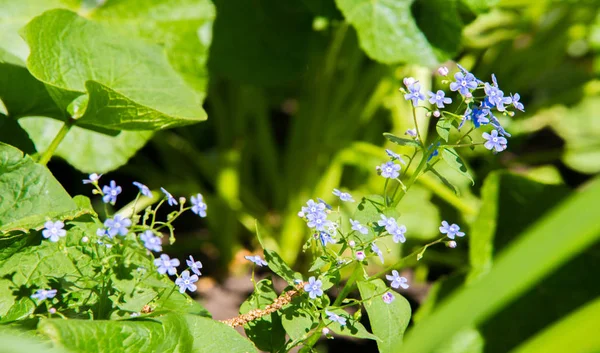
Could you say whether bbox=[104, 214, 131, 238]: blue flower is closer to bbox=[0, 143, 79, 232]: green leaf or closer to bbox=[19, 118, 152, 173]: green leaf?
bbox=[0, 143, 79, 232]: green leaf

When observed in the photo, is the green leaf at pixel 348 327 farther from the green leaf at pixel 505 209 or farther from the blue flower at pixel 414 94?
the green leaf at pixel 505 209

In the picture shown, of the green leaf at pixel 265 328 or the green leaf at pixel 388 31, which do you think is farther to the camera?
the green leaf at pixel 388 31

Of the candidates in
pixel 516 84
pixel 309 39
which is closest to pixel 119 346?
pixel 309 39

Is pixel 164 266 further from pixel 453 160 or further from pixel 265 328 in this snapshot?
pixel 453 160

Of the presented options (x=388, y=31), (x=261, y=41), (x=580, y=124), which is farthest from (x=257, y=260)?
(x=580, y=124)

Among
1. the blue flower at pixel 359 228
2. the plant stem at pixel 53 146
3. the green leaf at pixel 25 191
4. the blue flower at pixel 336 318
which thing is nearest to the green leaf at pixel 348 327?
the blue flower at pixel 336 318

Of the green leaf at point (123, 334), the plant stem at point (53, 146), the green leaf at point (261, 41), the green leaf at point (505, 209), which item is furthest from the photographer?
the green leaf at point (261, 41)

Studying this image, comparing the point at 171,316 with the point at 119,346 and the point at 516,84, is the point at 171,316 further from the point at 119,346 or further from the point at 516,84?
the point at 516,84
